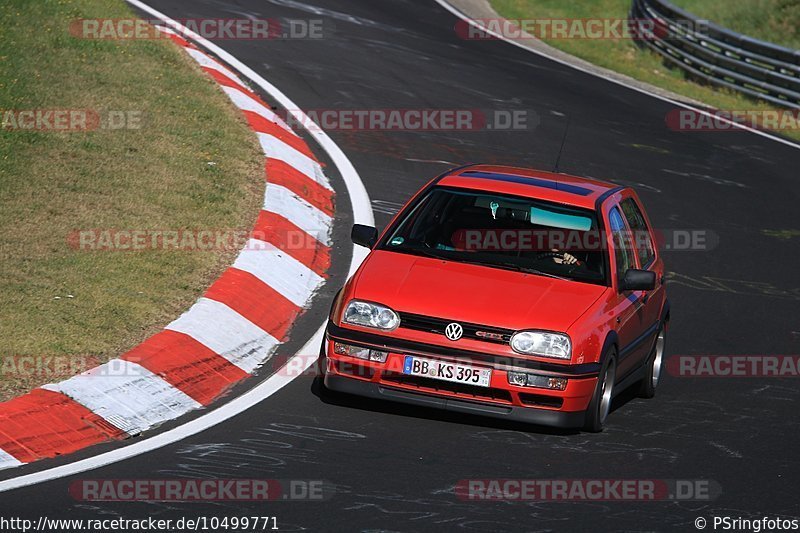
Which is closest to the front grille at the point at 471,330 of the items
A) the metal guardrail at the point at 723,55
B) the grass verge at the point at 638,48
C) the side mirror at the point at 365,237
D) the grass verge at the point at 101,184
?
the side mirror at the point at 365,237

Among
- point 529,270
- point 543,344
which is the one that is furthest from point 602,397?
point 529,270

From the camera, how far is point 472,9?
26359mm

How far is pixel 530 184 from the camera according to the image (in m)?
9.66

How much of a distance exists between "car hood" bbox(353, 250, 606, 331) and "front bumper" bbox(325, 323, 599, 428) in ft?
0.76

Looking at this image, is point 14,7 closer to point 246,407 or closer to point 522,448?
point 246,407

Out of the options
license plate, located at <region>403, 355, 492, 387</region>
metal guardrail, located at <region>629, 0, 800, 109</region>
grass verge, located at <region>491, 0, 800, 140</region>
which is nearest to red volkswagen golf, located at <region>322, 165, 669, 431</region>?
license plate, located at <region>403, 355, 492, 387</region>

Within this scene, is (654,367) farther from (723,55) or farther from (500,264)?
(723,55)

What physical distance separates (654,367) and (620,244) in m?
1.08

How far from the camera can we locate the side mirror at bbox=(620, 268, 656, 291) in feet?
29.3

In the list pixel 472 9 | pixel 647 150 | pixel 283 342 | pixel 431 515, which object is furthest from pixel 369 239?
pixel 472 9

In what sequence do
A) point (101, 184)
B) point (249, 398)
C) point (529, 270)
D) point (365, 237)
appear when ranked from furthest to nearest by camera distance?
point (101, 184) → point (365, 237) → point (529, 270) → point (249, 398)

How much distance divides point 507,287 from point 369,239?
1.20 meters

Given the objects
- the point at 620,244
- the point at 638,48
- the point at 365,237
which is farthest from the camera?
the point at 638,48

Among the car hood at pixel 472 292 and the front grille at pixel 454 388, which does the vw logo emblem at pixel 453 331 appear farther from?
the front grille at pixel 454 388
